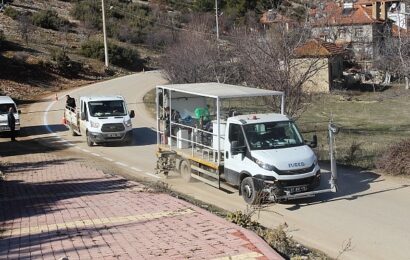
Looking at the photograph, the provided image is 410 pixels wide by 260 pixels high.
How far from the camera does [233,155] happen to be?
46.5 ft

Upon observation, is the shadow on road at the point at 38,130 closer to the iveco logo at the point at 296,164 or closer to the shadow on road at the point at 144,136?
the shadow on road at the point at 144,136

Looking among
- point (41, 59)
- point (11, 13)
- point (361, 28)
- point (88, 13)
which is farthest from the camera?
point (88, 13)

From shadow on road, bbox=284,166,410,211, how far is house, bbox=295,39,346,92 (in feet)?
20.1

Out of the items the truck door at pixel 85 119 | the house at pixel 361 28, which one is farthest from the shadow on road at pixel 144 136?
the house at pixel 361 28

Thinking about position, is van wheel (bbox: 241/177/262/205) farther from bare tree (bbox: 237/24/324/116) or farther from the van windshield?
the van windshield

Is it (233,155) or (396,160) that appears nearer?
(233,155)

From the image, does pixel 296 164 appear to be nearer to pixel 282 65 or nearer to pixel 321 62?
pixel 282 65

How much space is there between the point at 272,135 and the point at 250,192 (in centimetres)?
164

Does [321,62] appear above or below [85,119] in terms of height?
above

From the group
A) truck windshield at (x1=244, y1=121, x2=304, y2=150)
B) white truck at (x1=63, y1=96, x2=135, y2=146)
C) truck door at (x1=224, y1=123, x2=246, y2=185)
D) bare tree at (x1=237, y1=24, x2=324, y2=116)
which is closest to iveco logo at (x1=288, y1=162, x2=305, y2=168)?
truck windshield at (x1=244, y1=121, x2=304, y2=150)

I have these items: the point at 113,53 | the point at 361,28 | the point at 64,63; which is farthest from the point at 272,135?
the point at 361,28

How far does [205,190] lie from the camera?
50.5 feet

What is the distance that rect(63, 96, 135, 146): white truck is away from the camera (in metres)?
24.0

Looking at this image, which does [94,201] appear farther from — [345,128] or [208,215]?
[345,128]
